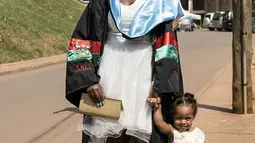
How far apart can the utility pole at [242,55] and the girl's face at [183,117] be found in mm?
4017

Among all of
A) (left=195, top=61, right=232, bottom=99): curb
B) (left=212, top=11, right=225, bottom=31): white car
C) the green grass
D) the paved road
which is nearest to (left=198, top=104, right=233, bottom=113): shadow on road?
(left=195, top=61, right=232, bottom=99): curb

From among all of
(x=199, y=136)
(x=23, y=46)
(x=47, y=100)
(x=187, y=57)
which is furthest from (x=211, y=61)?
(x=199, y=136)

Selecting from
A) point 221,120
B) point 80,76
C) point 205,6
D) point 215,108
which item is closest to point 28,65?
point 215,108

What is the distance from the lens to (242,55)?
7.29 metres

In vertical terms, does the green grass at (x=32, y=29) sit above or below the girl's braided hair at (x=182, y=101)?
below

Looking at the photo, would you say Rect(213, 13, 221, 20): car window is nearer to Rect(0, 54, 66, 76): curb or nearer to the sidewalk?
Rect(0, 54, 66, 76): curb

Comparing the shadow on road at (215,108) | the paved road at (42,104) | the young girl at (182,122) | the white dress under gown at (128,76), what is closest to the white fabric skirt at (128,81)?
the white dress under gown at (128,76)

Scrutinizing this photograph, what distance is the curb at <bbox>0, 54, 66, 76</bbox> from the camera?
14508mm

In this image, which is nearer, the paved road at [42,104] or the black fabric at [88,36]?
the black fabric at [88,36]

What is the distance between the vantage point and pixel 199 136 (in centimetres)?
352

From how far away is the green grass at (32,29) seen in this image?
1808cm

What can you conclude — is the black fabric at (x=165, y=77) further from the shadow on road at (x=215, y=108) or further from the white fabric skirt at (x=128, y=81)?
the shadow on road at (x=215, y=108)

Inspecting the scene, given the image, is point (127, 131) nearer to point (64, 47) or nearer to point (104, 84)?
point (104, 84)

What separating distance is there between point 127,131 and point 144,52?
506mm
